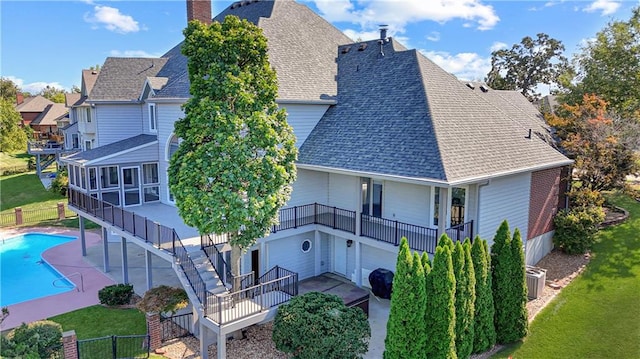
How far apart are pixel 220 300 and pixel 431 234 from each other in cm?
787

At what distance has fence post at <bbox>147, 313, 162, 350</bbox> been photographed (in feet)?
42.9

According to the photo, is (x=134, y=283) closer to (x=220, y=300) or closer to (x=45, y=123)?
(x=220, y=300)

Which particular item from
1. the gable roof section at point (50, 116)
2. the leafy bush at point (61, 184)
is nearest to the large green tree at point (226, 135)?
the leafy bush at point (61, 184)

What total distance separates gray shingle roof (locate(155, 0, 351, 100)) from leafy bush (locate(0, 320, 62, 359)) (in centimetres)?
1024

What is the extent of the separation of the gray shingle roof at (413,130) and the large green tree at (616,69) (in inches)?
444

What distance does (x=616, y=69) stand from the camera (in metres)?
26.1

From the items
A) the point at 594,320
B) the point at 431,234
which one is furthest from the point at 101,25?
the point at 594,320

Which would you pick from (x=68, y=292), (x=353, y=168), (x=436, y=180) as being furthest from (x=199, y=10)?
(x=436, y=180)

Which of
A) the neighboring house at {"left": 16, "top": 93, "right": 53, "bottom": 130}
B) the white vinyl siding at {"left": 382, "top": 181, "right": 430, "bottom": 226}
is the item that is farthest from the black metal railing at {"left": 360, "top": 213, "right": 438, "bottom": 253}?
the neighboring house at {"left": 16, "top": 93, "right": 53, "bottom": 130}

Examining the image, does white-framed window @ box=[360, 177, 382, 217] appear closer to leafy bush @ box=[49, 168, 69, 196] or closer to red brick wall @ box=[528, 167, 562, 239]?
red brick wall @ box=[528, 167, 562, 239]

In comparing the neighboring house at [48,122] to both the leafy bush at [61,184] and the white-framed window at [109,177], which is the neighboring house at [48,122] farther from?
the white-framed window at [109,177]

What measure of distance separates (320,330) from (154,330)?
5482mm

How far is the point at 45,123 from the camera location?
6906cm

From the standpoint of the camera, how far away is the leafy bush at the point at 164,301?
543 inches
